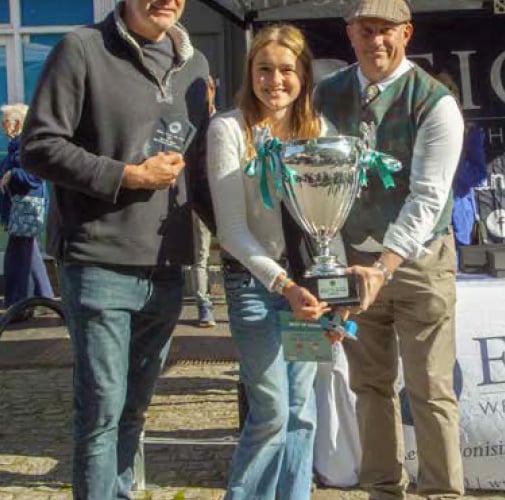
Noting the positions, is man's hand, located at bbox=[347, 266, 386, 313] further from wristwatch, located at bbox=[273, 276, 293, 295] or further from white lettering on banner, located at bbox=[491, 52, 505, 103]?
white lettering on banner, located at bbox=[491, 52, 505, 103]

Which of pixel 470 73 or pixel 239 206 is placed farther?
pixel 470 73

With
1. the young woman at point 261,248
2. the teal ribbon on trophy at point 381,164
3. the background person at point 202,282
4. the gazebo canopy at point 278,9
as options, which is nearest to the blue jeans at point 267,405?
the young woman at point 261,248

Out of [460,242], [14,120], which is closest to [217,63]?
[14,120]

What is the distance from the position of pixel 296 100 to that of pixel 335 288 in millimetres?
627

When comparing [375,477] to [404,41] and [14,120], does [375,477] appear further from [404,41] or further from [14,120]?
[14,120]

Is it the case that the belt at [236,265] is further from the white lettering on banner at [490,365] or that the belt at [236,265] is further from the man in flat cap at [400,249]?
the white lettering on banner at [490,365]

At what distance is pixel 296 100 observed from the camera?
3.07 meters

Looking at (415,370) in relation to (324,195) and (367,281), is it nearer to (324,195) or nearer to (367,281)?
(367,281)

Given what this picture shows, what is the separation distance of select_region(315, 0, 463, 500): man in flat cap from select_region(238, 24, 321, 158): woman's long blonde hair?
0.61 ft

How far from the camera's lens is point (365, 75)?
3.18 metres

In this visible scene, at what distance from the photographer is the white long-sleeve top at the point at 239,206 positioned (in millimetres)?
2938

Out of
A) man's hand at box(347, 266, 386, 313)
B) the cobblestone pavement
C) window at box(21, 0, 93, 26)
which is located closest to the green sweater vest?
man's hand at box(347, 266, 386, 313)

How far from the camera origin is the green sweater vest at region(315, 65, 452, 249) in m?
3.07

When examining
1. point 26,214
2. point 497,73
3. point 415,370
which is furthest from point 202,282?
point 415,370
